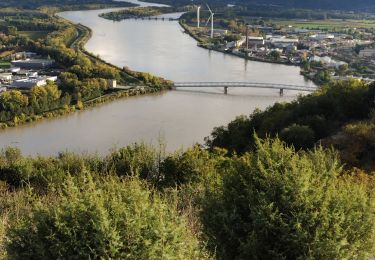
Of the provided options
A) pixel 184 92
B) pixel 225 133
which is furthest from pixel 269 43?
pixel 225 133

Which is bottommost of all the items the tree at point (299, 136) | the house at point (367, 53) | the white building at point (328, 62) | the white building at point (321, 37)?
the white building at point (328, 62)

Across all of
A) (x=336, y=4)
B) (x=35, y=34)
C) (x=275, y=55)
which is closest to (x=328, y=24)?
(x=336, y=4)

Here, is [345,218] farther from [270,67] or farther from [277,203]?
[270,67]

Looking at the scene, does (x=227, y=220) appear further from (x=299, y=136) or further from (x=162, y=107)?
(x=162, y=107)

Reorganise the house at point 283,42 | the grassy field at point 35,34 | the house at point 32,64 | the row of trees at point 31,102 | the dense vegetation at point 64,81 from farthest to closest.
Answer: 1. the grassy field at point 35,34
2. the house at point 283,42
3. the house at point 32,64
4. the dense vegetation at point 64,81
5. the row of trees at point 31,102

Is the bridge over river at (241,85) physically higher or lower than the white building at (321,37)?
lower

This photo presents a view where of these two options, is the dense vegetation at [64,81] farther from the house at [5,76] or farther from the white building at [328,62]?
the white building at [328,62]

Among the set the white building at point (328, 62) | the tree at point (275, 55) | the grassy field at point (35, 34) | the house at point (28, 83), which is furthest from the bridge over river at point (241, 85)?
the grassy field at point (35, 34)
